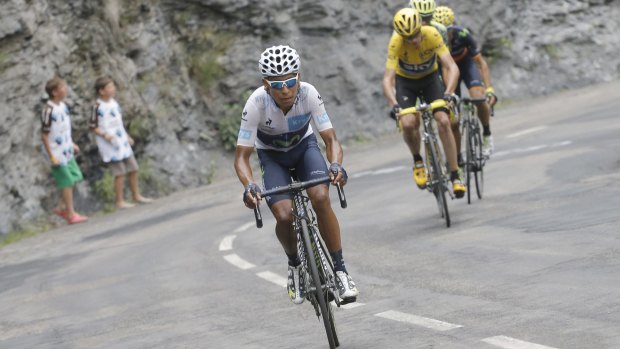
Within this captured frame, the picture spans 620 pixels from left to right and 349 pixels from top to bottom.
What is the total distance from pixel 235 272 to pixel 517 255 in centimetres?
309

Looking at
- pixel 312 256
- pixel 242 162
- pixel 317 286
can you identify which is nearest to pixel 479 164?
pixel 242 162

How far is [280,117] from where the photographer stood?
29.7 ft

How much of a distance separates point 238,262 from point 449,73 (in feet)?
10.1

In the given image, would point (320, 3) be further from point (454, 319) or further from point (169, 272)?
point (454, 319)

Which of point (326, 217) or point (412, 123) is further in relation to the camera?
point (412, 123)

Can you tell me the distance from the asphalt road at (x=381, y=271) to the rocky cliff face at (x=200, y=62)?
2.79m

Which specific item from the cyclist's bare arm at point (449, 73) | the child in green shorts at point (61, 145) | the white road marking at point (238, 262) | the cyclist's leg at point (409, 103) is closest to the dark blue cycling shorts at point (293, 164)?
the white road marking at point (238, 262)

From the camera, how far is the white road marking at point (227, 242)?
14425mm

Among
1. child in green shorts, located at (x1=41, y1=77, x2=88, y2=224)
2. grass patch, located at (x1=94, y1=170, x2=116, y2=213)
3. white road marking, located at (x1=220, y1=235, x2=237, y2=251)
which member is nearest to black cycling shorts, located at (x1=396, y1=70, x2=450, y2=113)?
white road marking, located at (x1=220, y1=235, x2=237, y2=251)

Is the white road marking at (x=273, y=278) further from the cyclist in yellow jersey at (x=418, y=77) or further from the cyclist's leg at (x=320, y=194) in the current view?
the cyclist in yellow jersey at (x=418, y=77)

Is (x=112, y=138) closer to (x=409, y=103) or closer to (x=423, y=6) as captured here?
(x=409, y=103)

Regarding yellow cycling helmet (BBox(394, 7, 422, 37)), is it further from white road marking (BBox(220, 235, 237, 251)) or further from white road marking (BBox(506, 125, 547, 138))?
white road marking (BBox(506, 125, 547, 138))

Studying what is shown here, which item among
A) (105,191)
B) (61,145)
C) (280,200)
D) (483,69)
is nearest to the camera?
(280,200)

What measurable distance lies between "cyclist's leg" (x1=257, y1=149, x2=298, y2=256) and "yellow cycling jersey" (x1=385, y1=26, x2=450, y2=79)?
486 cm
